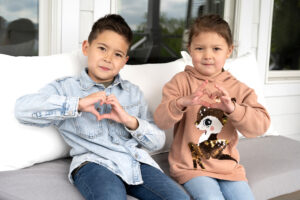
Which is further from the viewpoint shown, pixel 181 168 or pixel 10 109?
pixel 181 168

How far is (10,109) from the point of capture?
1515 mm

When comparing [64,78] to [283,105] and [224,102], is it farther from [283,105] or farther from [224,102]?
[283,105]

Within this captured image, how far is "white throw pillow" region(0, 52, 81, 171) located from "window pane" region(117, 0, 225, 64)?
886mm

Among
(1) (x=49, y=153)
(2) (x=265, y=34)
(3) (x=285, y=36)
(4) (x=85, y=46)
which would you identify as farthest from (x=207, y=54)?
(3) (x=285, y=36)

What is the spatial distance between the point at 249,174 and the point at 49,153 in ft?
2.80

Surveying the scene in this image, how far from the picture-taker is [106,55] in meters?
1.57

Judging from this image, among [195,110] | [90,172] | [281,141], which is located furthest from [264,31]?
[90,172]

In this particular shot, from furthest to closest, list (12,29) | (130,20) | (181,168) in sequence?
(130,20)
(12,29)
(181,168)

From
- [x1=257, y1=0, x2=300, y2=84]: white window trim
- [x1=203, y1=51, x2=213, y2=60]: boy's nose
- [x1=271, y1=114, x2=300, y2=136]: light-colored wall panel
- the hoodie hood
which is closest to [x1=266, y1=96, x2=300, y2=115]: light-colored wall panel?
[x1=271, y1=114, x2=300, y2=136]: light-colored wall panel

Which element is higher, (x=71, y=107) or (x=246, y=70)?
(x=246, y=70)

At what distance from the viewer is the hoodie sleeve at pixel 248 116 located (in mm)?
1549

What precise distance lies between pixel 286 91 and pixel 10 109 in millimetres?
2382

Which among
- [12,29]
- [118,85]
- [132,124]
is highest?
[12,29]

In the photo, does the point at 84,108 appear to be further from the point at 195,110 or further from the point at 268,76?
the point at 268,76
